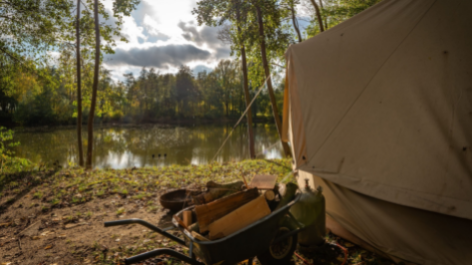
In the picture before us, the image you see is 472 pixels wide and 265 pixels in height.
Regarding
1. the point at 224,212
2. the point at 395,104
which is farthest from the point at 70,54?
the point at 395,104

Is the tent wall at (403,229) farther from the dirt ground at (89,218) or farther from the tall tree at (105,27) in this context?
the tall tree at (105,27)

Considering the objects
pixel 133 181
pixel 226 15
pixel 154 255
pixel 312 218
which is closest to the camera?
pixel 154 255

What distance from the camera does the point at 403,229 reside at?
2775 millimetres

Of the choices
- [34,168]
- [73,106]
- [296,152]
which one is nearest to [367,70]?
[296,152]

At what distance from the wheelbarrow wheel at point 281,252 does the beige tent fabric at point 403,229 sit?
1.05 metres

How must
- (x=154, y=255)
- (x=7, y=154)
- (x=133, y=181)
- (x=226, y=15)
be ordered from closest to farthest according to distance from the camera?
(x=154, y=255)
(x=7, y=154)
(x=133, y=181)
(x=226, y=15)

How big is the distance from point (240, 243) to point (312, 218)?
4.38ft

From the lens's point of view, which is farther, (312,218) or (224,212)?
(312,218)

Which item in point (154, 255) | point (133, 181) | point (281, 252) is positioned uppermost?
point (154, 255)

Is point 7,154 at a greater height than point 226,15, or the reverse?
point 226,15

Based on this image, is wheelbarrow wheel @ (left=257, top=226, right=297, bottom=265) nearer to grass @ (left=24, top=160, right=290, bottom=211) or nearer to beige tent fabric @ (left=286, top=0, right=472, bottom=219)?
beige tent fabric @ (left=286, top=0, right=472, bottom=219)

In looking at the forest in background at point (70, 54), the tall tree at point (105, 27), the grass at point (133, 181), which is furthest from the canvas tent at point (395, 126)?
the tall tree at point (105, 27)

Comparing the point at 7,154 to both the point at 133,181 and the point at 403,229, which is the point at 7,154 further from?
the point at 403,229

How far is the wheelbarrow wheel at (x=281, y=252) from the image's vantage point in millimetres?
2660
